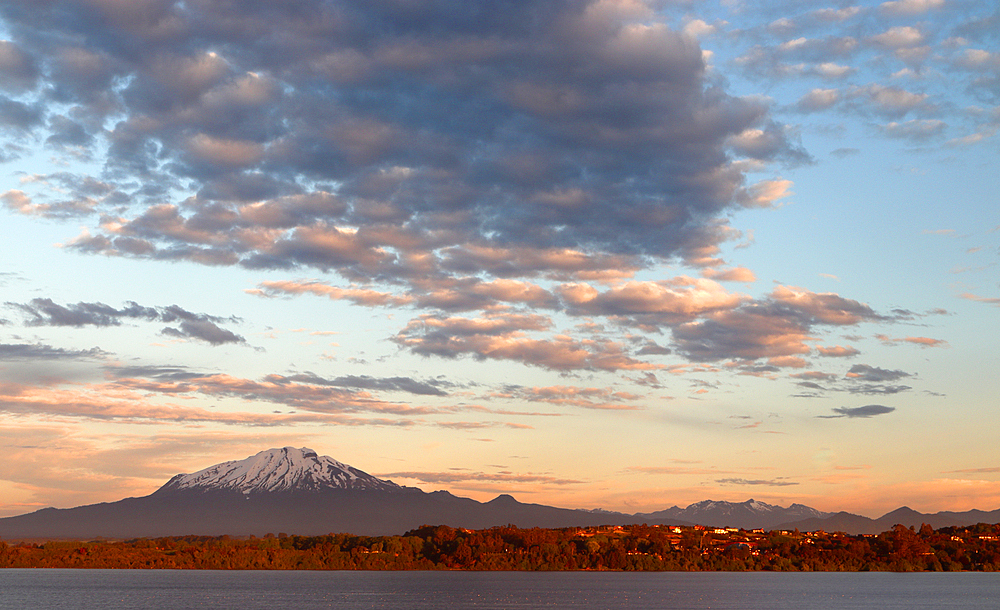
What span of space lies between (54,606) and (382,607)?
2767 inches

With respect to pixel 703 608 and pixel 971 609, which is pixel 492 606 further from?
pixel 971 609

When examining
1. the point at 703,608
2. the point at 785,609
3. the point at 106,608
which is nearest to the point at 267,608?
the point at 106,608

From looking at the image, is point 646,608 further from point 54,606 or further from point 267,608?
point 54,606

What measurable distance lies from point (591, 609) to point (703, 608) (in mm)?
25367

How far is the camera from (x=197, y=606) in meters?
196

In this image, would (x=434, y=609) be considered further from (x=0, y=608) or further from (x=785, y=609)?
(x=0, y=608)

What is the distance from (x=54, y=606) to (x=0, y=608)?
1060cm

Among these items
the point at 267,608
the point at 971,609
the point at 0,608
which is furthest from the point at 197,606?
the point at 971,609

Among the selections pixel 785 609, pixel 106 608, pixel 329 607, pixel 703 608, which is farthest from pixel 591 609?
pixel 106 608

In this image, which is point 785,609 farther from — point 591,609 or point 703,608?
point 591,609

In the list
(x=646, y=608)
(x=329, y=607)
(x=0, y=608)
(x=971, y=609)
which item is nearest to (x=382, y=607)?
(x=329, y=607)

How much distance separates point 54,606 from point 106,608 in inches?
481

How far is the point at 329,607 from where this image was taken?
639 ft

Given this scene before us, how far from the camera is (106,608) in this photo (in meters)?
197
